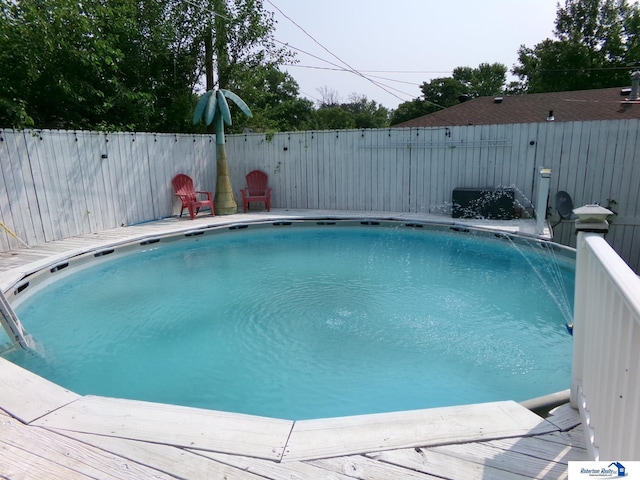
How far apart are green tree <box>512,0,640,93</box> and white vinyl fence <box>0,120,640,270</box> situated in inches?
601

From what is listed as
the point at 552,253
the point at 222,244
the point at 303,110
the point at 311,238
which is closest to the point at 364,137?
the point at 311,238

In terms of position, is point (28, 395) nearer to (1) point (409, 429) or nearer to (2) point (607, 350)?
(1) point (409, 429)

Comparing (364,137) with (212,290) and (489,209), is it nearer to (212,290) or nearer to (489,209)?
(489,209)

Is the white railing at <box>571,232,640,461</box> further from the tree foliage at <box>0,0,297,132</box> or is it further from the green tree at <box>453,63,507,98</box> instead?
the green tree at <box>453,63,507,98</box>

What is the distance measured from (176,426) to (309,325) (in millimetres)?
2059

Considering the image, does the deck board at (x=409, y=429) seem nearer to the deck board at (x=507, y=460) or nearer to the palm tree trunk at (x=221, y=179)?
the deck board at (x=507, y=460)

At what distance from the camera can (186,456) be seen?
1.55 meters

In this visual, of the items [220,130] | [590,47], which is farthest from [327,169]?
[590,47]

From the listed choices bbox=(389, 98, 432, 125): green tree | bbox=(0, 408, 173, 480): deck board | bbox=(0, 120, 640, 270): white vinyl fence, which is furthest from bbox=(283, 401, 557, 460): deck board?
bbox=(389, 98, 432, 125): green tree

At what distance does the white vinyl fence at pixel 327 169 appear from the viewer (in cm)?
594

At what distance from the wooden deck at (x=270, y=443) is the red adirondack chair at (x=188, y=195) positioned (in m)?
6.14

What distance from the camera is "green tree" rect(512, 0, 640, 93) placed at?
18359mm

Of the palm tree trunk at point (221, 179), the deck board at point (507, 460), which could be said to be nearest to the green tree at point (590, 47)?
the palm tree trunk at point (221, 179)

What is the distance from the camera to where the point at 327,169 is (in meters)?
8.77
